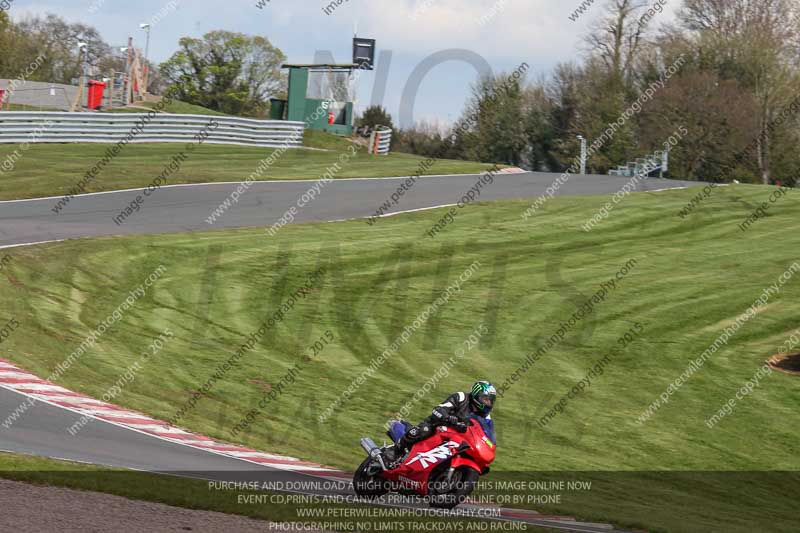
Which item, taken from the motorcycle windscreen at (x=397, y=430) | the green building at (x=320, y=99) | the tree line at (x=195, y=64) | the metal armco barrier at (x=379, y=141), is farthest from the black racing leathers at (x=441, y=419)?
the tree line at (x=195, y=64)

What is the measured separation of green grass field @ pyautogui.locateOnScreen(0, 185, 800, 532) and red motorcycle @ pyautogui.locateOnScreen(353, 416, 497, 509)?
6.00 ft

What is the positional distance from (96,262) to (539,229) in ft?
44.8

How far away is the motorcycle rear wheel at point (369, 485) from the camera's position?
1232 cm

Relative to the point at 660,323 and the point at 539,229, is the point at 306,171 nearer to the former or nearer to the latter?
the point at 539,229

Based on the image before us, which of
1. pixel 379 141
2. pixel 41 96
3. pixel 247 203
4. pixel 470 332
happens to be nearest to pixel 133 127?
pixel 379 141

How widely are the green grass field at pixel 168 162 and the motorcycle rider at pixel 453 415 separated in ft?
70.4

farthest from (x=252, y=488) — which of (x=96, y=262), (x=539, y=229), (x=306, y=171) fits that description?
(x=306, y=171)

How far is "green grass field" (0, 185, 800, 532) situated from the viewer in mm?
16812

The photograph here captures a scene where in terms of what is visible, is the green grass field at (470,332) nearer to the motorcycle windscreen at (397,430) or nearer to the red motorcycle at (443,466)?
the red motorcycle at (443,466)

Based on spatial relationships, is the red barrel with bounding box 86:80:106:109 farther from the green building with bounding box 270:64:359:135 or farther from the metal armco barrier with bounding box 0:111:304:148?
the green building with bounding box 270:64:359:135

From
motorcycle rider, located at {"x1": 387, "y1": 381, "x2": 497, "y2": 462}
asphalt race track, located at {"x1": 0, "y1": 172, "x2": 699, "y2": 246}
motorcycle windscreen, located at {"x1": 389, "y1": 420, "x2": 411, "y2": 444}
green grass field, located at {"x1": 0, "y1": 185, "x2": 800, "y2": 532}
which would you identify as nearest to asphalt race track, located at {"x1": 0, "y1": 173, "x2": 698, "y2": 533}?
asphalt race track, located at {"x1": 0, "y1": 172, "x2": 699, "y2": 246}

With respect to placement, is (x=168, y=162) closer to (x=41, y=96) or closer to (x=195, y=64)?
(x=41, y=96)

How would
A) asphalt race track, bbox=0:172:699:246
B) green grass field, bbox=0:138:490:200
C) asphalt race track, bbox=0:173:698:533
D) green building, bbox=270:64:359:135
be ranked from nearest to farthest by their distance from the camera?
asphalt race track, bbox=0:173:698:533, asphalt race track, bbox=0:172:699:246, green grass field, bbox=0:138:490:200, green building, bbox=270:64:359:135

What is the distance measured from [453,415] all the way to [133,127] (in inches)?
1370
